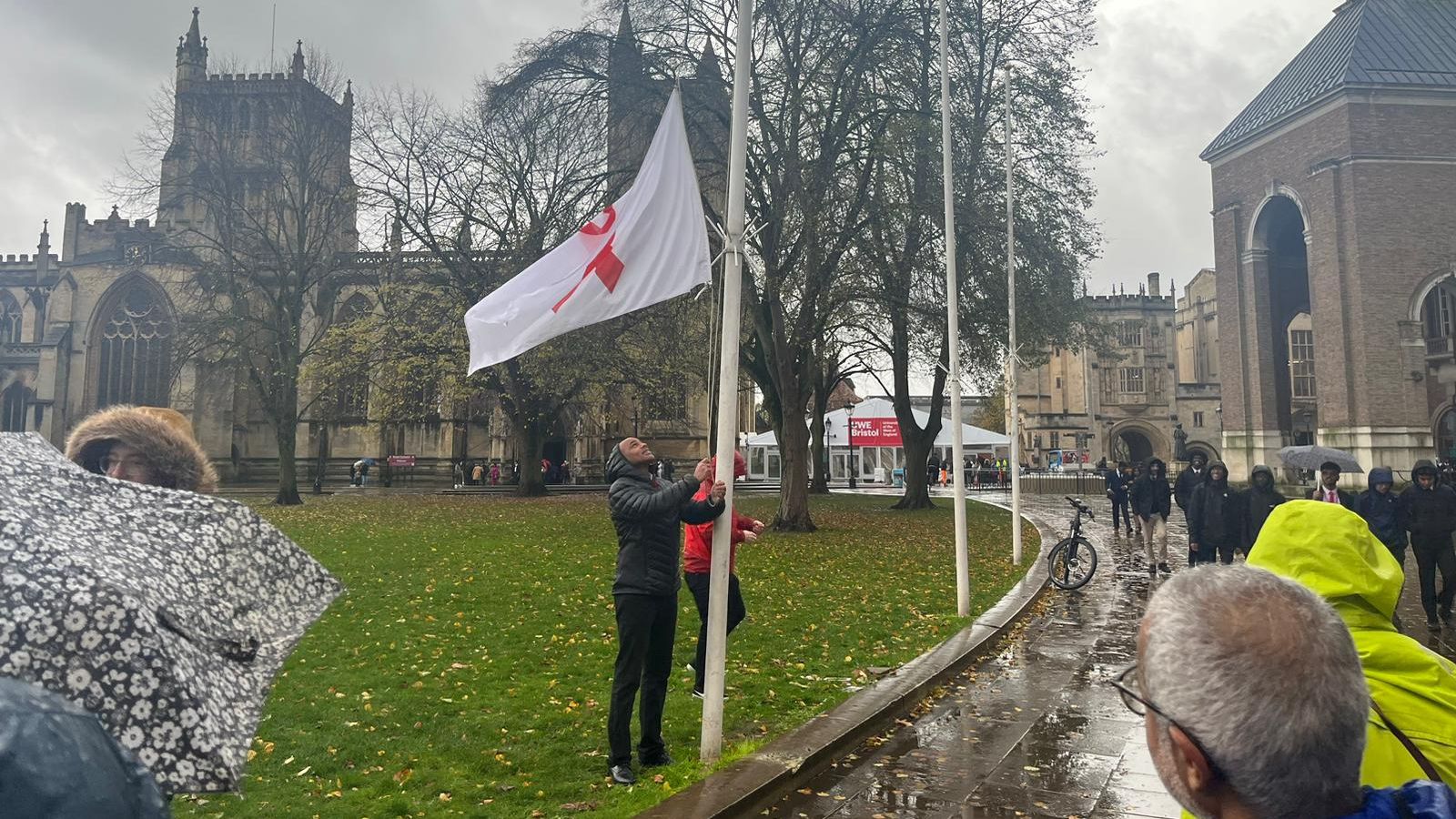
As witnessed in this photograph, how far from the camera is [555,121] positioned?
703 inches

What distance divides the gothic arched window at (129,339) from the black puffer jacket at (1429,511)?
60121 millimetres

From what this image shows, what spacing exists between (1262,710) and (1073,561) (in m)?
12.6

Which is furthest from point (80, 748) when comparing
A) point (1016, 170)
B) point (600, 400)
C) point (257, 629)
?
point (600, 400)

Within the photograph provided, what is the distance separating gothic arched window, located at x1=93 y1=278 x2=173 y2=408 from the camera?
173ft

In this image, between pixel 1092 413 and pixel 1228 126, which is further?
pixel 1092 413

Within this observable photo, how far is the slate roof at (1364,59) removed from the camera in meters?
32.4

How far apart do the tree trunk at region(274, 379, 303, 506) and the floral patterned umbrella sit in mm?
29199

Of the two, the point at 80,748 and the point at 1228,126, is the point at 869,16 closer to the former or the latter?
the point at 80,748

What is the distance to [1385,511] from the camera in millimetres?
9969

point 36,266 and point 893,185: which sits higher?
point 36,266

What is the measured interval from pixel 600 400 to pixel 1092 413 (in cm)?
5131

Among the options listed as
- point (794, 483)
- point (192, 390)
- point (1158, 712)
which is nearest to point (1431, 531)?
point (1158, 712)

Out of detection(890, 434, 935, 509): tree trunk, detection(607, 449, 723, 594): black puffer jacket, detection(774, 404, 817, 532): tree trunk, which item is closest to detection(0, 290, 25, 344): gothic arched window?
detection(890, 434, 935, 509): tree trunk

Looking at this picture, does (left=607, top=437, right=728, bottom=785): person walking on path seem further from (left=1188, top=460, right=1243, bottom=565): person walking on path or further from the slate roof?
the slate roof
